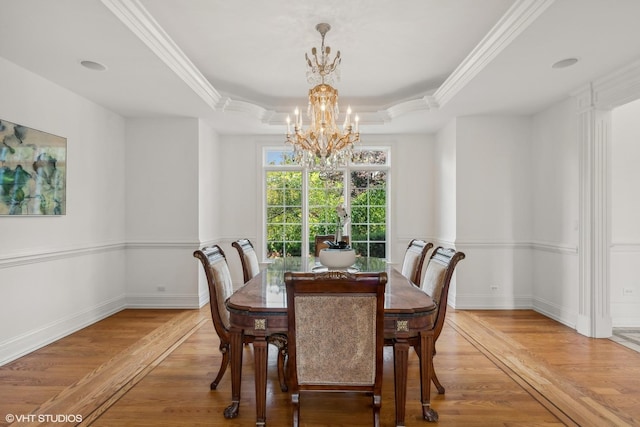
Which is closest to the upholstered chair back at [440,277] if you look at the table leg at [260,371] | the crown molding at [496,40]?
the table leg at [260,371]

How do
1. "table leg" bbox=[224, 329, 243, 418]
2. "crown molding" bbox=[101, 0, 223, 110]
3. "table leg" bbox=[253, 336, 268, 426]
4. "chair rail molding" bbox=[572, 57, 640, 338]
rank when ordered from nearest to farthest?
"table leg" bbox=[253, 336, 268, 426] < "table leg" bbox=[224, 329, 243, 418] < "crown molding" bbox=[101, 0, 223, 110] < "chair rail molding" bbox=[572, 57, 640, 338]

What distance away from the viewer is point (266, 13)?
289 centimetres

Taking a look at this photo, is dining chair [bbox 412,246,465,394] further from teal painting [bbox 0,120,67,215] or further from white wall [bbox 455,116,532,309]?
teal painting [bbox 0,120,67,215]

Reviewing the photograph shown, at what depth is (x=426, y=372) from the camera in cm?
213

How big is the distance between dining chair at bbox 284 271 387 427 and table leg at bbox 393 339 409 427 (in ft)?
0.50

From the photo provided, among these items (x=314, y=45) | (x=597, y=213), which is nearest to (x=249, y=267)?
(x=314, y=45)

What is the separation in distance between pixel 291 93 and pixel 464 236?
297 cm

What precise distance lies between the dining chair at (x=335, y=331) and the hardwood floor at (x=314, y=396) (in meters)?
0.48

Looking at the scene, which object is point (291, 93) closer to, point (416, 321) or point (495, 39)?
point (495, 39)

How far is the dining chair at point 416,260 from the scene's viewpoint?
10.2 feet

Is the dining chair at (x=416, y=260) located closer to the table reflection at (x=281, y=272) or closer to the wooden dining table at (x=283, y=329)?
the table reflection at (x=281, y=272)

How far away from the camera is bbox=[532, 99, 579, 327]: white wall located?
160 inches

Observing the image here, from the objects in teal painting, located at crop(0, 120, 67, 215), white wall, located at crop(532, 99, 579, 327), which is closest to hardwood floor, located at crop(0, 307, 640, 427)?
white wall, located at crop(532, 99, 579, 327)

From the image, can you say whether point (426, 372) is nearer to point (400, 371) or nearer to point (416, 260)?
point (400, 371)
